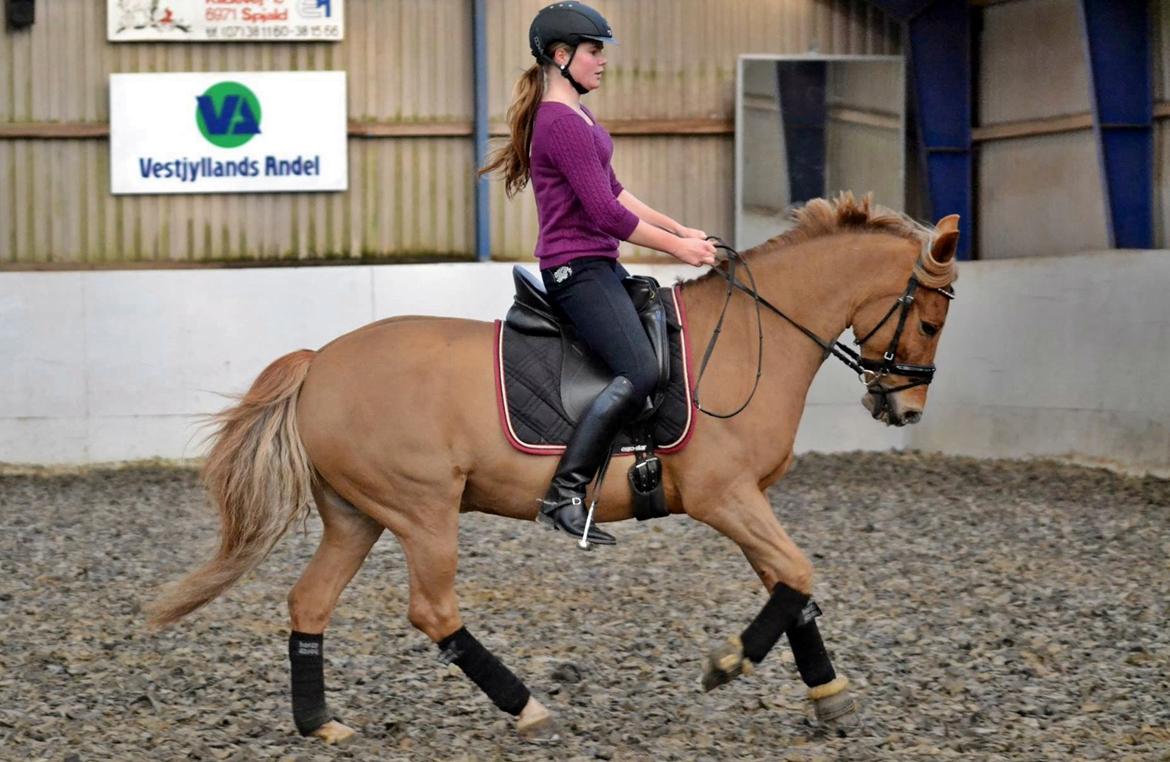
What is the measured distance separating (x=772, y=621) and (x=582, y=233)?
142 centimetres

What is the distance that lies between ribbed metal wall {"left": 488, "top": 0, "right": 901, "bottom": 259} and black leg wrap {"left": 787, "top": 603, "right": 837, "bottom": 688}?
9.04m

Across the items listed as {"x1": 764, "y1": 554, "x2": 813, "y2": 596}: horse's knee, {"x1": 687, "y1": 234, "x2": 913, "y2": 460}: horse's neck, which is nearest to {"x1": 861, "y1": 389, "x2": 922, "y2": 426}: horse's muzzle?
{"x1": 687, "y1": 234, "x2": 913, "y2": 460}: horse's neck

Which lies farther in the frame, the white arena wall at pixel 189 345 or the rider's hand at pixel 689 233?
the white arena wall at pixel 189 345

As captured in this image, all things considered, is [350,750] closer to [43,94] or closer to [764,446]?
[764,446]

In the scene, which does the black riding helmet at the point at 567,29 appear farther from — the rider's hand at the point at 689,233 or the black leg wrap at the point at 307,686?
the black leg wrap at the point at 307,686

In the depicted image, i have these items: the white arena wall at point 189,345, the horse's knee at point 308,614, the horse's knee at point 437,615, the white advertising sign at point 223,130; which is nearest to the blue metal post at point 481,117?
the white arena wall at point 189,345

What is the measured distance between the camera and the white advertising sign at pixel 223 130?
1393 cm

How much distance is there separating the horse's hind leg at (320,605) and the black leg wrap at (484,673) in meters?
0.44

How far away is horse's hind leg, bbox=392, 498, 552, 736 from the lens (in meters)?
5.25

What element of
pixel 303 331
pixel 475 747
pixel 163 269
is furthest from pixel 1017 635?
pixel 163 269

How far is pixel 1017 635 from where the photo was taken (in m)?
6.77

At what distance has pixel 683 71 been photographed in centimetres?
1432

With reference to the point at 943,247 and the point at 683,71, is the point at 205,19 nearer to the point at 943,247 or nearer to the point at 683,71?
the point at 683,71

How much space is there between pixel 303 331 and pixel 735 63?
4.57 meters
